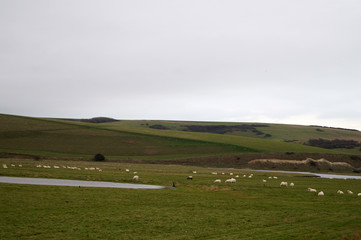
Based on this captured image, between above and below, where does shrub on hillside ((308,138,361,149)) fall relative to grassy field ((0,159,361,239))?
above

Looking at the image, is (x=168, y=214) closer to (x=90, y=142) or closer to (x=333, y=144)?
(x=90, y=142)

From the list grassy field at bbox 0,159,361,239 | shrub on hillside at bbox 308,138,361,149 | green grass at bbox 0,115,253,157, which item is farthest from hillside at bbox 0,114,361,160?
grassy field at bbox 0,159,361,239

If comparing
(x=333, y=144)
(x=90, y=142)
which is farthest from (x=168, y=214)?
(x=333, y=144)

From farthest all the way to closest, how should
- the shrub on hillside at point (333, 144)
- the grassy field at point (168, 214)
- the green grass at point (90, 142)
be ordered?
the shrub on hillside at point (333, 144), the green grass at point (90, 142), the grassy field at point (168, 214)

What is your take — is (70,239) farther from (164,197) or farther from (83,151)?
(83,151)

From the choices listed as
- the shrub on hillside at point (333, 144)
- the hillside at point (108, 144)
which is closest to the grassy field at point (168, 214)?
the hillside at point (108, 144)

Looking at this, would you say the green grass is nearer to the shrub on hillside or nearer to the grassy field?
the shrub on hillside

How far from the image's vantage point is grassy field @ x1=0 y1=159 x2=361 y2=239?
65.8 ft

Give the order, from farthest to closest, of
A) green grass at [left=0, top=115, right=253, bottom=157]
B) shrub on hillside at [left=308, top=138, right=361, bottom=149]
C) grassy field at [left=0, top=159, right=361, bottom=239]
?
shrub on hillside at [left=308, top=138, right=361, bottom=149] → green grass at [left=0, top=115, right=253, bottom=157] → grassy field at [left=0, top=159, right=361, bottom=239]

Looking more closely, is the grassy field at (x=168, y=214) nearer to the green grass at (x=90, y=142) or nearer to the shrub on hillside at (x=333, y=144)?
the green grass at (x=90, y=142)

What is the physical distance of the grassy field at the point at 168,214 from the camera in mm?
20047

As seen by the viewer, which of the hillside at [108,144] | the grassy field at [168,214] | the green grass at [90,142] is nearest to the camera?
the grassy field at [168,214]

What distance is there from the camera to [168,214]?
83.6 ft

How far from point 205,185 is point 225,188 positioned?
375cm
